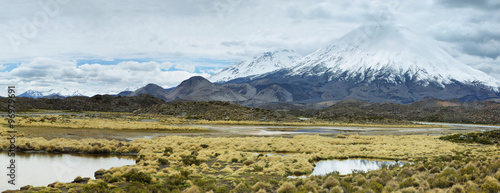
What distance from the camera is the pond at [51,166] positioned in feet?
73.8

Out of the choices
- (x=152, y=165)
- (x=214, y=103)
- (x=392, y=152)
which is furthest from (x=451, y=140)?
(x=214, y=103)

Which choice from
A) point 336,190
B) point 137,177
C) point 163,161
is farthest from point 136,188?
point 336,190

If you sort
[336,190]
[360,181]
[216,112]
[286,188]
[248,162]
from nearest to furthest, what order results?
[336,190], [286,188], [360,181], [248,162], [216,112]

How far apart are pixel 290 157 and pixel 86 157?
17979 mm

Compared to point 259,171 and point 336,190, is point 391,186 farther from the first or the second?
point 259,171

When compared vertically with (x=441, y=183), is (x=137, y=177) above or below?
above

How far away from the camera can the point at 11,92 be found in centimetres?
2344

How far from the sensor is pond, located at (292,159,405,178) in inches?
1182

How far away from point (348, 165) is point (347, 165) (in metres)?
0.10

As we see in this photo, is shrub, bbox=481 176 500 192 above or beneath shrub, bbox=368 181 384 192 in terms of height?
above

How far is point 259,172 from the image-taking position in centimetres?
2678

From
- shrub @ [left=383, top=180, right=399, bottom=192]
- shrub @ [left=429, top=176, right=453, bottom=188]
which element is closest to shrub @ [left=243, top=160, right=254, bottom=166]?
shrub @ [left=383, top=180, right=399, bottom=192]

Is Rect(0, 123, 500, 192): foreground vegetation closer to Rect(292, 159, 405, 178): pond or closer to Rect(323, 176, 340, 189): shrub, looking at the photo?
Rect(323, 176, 340, 189): shrub

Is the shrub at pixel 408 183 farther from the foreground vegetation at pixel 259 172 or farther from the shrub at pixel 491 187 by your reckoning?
the shrub at pixel 491 187
